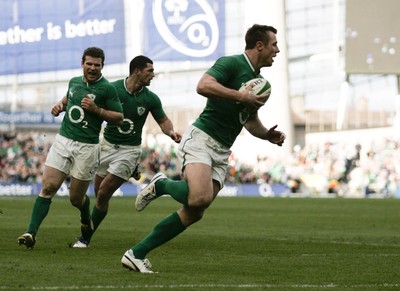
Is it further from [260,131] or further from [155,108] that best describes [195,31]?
[260,131]

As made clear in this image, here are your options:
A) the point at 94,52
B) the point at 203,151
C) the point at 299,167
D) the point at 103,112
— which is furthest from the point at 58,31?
the point at 203,151

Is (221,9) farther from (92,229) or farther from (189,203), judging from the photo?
(189,203)

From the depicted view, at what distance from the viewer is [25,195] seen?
139 ft

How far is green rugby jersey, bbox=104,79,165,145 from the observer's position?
583 inches

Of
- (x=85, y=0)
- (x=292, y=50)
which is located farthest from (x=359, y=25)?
(x=292, y=50)

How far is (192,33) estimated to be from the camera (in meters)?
45.6

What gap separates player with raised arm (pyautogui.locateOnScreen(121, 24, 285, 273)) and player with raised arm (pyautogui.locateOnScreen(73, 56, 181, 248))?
389 centimetres

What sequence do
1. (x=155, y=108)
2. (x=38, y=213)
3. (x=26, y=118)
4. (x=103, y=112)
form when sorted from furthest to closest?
(x=26, y=118) < (x=155, y=108) < (x=38, y=213) < (x=103, y=112)

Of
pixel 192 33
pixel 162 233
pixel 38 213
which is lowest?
pixel 38 213

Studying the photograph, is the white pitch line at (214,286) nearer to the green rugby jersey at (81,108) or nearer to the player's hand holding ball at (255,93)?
the player's hand holding ball at (255,93)

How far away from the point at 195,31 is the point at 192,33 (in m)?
0.17

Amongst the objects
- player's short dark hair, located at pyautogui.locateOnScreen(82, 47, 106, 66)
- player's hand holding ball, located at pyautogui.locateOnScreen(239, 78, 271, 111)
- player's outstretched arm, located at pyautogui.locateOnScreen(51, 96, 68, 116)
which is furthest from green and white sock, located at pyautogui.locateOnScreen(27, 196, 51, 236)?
player's hand holding ball, located at pyautogui.locateOnScreen(239, 78, 271, 111)

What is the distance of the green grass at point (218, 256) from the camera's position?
388 inches

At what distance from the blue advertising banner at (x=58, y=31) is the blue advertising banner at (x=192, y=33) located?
2.34 metres
